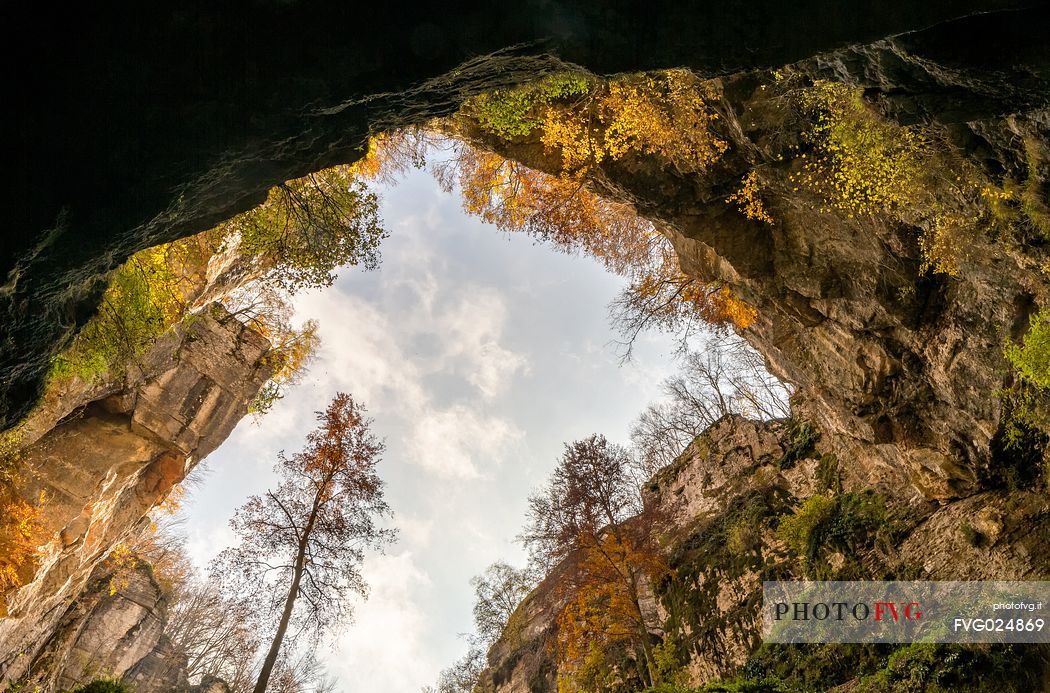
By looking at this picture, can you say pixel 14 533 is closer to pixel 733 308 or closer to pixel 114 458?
pixel 114 458

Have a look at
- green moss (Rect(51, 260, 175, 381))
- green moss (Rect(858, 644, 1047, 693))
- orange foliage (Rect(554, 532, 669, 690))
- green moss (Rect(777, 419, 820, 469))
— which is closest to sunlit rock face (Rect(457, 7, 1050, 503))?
green moss (Rect(777, 419, 820, 469))

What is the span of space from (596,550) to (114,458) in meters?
14.8

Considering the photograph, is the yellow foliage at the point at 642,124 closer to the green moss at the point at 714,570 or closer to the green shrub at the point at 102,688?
the green moss at the point at 714,570

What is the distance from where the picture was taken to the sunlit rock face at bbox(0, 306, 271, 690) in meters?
13.0

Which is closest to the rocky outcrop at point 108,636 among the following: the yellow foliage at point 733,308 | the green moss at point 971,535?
the yellow foliage at point 733,308

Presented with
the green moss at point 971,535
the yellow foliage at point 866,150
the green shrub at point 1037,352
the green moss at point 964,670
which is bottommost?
the green moss at point 964,670

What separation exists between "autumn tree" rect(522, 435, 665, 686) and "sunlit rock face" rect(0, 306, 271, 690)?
11731mm

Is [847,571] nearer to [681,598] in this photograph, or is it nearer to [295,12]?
[681,598]

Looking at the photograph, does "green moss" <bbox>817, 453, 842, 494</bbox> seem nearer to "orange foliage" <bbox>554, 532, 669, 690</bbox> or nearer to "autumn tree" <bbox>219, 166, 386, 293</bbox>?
"orange foliage" <bbox>554, 532, 669, 690</bbox>

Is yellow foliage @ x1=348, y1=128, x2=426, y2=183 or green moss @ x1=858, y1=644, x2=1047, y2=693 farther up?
yellow foliage @ x1=348, y1=128, x2=426, y2=183

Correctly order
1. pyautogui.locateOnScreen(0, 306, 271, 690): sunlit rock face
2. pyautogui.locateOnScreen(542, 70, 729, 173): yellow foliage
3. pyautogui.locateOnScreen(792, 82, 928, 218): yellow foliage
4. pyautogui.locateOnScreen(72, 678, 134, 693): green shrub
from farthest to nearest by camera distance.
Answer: pyautogui.locateOnScreen(0, 306, 271, 690): sunlit rock face < pyautogui.locateOnScreen(542, 70, 729, 173): yellow foliage < pyautogui.locateOnScreen(72, 678, 134, 693): green shrub < pyautogui.locateOnScreen(792, 82, 928, 218): yellow foliage

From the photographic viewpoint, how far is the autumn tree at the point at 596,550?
15.7 m

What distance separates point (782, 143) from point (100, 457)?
62.4 ft

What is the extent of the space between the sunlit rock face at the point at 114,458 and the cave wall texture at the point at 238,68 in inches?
389
